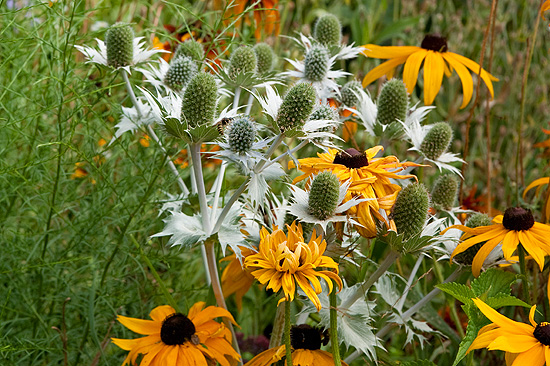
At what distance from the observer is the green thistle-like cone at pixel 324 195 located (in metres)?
0.92

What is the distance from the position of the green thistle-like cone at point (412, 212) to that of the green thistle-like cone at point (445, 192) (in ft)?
0.93

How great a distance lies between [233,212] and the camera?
3.67ft

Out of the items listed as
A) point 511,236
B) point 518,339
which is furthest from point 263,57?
point 518,339

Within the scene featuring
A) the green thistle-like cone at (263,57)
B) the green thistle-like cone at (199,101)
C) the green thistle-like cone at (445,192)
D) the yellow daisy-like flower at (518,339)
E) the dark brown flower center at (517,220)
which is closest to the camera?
the yellow daisy-like flower at (518,339)

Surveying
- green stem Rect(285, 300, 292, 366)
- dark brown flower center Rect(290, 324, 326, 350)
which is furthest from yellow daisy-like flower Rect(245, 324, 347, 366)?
green stem Rect(285, 300, 292, 366)

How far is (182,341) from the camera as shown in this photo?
1079 mm

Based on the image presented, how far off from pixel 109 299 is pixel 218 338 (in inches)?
16.1

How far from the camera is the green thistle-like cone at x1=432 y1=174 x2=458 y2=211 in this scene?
126 cm

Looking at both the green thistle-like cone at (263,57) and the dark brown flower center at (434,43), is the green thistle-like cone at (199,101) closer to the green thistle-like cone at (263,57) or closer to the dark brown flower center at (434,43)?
the green thistle-like cone at (263,57)

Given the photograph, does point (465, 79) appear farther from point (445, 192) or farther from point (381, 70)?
point (445, 192)

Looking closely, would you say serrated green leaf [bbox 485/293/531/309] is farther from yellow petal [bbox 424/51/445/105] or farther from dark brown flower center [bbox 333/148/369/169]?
yellow petal [bbox 424/51/445/105]

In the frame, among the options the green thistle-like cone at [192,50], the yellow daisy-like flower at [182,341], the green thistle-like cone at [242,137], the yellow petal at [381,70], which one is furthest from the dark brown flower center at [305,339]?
the yellow petal at [381,70]

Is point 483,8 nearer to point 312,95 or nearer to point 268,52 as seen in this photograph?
point 268,52

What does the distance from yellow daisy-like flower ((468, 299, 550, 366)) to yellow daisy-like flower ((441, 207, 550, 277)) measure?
162 mm
